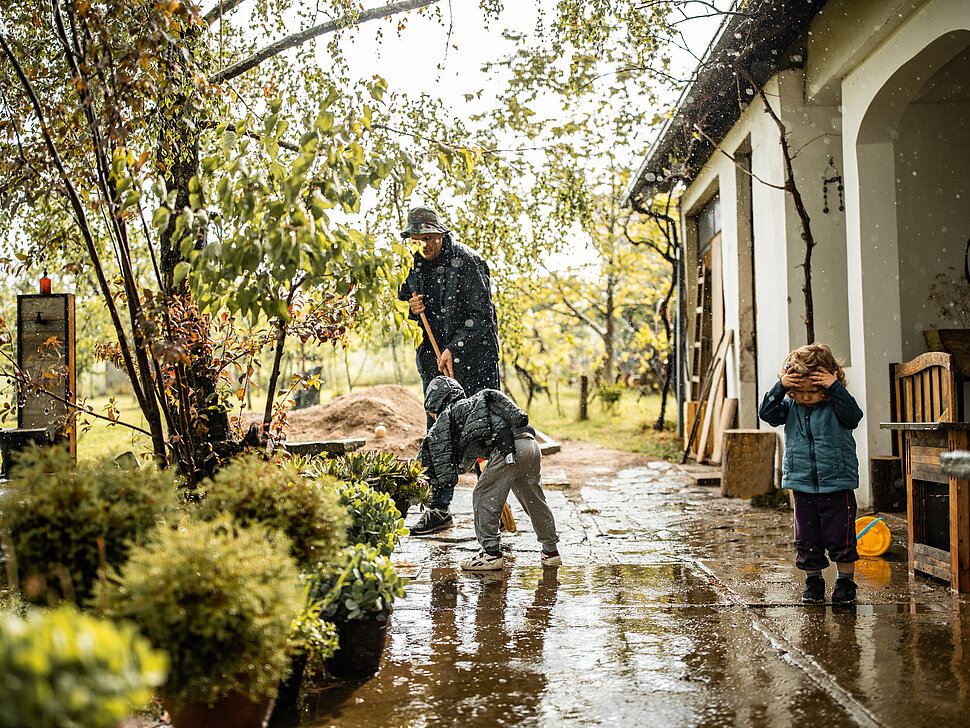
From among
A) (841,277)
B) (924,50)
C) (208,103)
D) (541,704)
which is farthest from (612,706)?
(841,277)

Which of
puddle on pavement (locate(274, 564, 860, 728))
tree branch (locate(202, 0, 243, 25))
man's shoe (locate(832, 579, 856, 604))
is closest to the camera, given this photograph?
puddle on pavement (locate(274, 564, 860, 728))

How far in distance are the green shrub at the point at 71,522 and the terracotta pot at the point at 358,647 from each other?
2.55 ft

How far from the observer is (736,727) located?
2406mm

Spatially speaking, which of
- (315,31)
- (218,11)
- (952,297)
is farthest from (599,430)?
(218,11)

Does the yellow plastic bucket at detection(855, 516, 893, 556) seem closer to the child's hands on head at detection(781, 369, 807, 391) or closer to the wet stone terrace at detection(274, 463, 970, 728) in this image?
the wet stone terrace at detection(274, 463, 970, 728)

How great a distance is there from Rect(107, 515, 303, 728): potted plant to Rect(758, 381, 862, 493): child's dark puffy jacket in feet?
8.97

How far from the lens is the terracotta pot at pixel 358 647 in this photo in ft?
9.18

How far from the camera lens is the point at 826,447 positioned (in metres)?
3.96

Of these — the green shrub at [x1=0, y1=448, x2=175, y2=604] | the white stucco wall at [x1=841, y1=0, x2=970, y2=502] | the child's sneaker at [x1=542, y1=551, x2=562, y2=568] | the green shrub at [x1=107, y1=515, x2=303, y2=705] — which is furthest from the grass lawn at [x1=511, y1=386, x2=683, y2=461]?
the green shrub at [x1=107, y1=515, x2=303, y2=705]

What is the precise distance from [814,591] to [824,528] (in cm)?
31

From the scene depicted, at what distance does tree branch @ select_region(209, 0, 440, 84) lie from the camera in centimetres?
576

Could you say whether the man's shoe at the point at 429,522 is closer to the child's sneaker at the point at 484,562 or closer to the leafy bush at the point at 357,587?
the child's sneaker at the point at 484,562

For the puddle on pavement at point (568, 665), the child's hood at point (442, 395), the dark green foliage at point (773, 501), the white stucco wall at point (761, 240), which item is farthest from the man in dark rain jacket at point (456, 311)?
the white stucco wall at point (761, 240)

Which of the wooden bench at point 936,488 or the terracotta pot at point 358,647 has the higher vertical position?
the wooden bench at point 936,488
